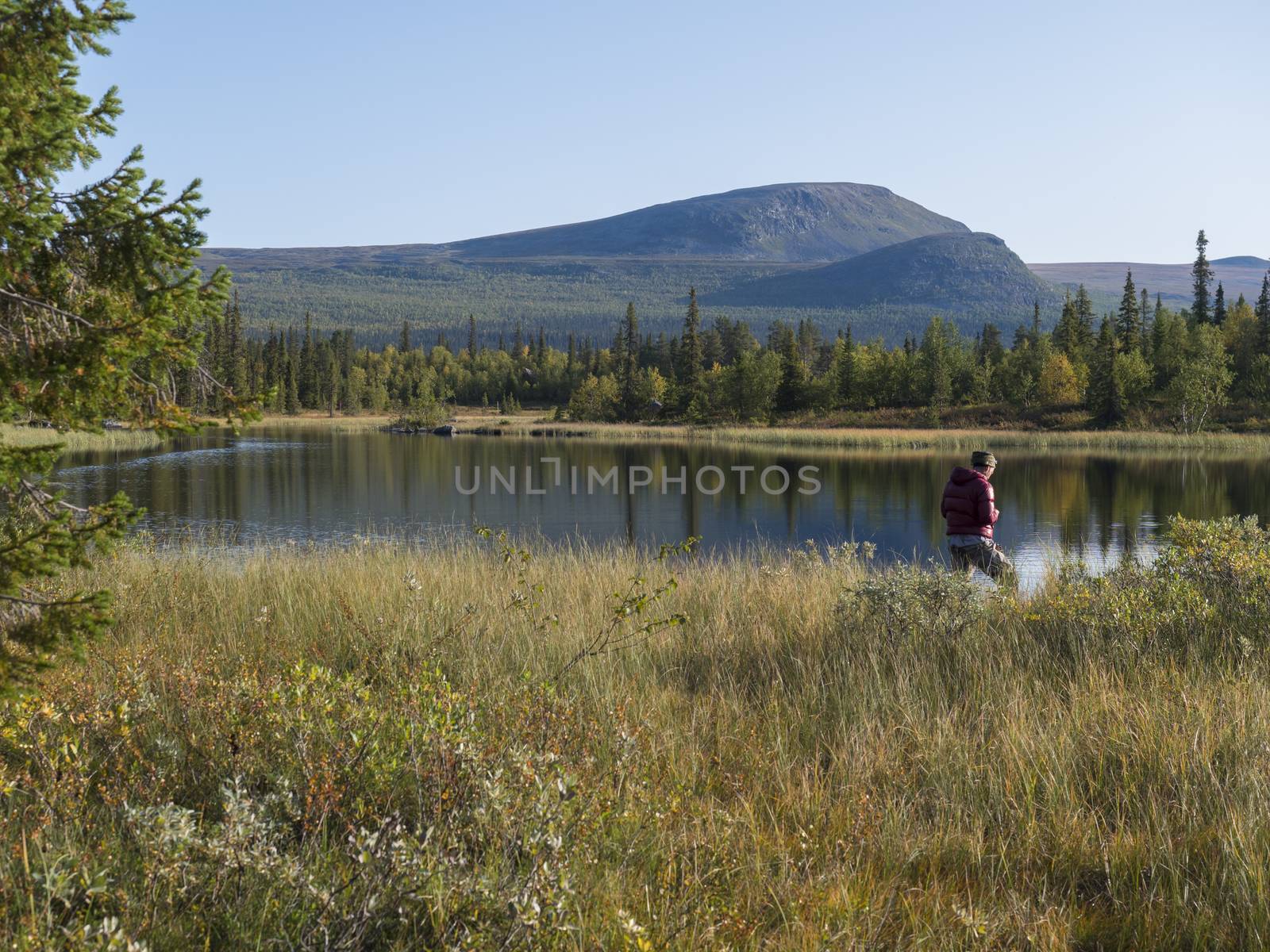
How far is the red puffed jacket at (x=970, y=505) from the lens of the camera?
10.9 meters

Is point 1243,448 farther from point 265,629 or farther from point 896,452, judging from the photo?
point 265,629

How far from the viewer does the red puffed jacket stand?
10.9m

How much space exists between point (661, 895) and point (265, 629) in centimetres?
442

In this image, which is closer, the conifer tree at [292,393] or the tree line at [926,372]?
the tree line at [926,372]

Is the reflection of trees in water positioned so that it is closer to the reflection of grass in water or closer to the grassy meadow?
the reflection of grass in water

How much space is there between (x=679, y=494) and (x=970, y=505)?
23749 mm

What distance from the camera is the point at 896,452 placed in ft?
184

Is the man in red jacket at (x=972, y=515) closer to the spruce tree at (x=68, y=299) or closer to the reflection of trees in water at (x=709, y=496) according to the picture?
the spruce tree at (x=68, y=299)

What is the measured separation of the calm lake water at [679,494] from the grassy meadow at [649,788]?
8.41 m

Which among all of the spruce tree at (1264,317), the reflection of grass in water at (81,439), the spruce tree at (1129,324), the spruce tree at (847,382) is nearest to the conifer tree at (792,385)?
the spruce tree at (847,382)

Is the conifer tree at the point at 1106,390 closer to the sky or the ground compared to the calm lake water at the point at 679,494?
closer to the sky

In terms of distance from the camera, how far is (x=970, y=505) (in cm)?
1091

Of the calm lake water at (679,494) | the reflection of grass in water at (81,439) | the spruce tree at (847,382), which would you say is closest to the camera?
the calm lake water at (679,494)

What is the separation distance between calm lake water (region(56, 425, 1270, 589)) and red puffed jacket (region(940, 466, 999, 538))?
114 inches
